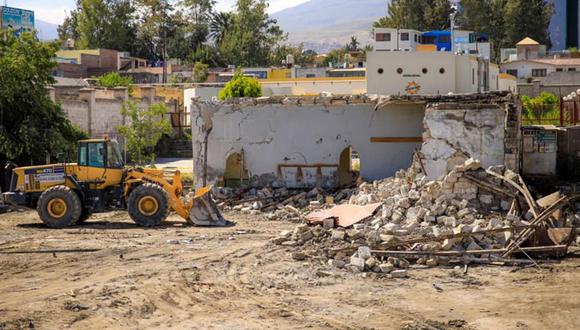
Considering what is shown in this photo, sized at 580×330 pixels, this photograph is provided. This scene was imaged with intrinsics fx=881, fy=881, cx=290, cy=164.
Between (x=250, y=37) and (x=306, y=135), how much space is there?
5380cm

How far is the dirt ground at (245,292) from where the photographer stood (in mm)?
13148

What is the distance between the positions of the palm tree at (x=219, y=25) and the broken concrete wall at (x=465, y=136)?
62.4 metres

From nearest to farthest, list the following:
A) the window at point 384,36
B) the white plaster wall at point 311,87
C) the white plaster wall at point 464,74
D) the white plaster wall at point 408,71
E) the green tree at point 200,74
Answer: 1. the white plaster wall at point 408,71
2. the white plaster wall at point 464,74
3. the white plaster wall at point 311,87
4. the green tree at point 200,74
5. the window at point 384,36

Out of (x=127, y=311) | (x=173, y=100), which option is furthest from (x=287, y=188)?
(x=173, y=100)

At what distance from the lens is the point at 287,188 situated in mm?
28109

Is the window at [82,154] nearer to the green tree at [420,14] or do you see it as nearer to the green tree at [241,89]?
the green tree at [241,89]

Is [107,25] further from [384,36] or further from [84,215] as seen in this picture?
[84,215]

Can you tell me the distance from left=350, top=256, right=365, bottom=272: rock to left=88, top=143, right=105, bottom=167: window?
8.63 meters

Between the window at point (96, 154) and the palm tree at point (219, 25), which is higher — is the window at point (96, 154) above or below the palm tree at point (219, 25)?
below

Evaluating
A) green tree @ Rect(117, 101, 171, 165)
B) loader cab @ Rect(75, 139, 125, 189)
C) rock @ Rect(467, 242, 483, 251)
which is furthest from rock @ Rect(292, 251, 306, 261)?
green tree @ Rect(117, 101, 171, 165)

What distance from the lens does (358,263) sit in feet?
54.7

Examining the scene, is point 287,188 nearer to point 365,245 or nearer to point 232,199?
point 232,199

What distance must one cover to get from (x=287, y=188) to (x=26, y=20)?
42.6 meters

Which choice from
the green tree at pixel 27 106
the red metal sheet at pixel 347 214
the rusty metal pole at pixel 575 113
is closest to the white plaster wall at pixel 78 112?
the green tree at pixel 27 106
